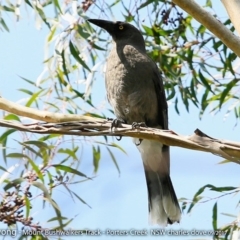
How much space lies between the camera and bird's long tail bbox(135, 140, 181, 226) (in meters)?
3.68

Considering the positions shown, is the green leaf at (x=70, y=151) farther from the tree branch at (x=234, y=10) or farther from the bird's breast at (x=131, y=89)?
the tree branch at (x=234, y=10)

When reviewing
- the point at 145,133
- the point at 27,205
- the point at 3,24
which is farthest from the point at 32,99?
the point at 145,133

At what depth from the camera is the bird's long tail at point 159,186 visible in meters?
3.68

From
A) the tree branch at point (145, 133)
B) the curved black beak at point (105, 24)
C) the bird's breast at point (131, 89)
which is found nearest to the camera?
the tree branch at point (145, 133)

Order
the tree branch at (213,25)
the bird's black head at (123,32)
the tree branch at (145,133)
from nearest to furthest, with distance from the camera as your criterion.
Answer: the tree branch at (145,133)
the tree branch at (213,25)
the bird's black head at (123,32)

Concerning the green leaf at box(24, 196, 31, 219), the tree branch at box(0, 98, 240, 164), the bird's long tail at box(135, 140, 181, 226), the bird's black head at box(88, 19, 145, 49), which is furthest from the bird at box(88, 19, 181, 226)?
the tree branch at box(0, 98, 240, 164)

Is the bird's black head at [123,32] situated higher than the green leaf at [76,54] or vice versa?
the bird's black head at [123,32]

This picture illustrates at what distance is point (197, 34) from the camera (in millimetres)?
4727

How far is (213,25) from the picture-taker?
9.49ft

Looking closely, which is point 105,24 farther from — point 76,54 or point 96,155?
point 96,155

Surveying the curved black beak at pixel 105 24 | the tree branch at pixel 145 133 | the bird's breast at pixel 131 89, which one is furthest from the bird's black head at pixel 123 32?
the tree branch at pixel 145 133

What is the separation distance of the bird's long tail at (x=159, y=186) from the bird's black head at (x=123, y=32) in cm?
67

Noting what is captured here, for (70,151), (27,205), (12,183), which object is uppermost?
(70,151)

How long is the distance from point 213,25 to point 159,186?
4.11ft
